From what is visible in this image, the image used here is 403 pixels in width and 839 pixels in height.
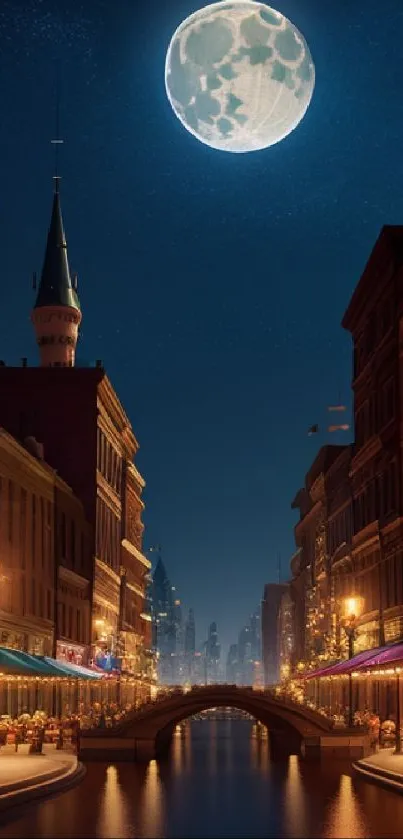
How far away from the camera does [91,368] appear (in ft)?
356

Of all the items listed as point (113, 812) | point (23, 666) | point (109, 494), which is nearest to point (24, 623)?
point (23, 666)

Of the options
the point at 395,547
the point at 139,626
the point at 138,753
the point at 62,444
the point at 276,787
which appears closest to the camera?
the point at 276,787

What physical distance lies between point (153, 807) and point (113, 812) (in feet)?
9.17

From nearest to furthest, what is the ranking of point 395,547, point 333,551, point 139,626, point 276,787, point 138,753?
point 276,787, point 138,753, point 395,547, point 333,551, point 139,626

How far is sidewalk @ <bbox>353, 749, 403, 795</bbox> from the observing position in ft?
142

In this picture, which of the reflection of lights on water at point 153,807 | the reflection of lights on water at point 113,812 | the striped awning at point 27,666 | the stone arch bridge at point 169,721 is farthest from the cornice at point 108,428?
the reflection of lights on water at point 113,812

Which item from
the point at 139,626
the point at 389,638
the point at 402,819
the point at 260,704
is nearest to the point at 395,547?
Answer: the point at 389,638

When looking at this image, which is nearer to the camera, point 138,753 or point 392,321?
point 138,753

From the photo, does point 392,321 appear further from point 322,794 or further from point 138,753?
point 322,794

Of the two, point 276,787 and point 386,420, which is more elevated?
point 386,420

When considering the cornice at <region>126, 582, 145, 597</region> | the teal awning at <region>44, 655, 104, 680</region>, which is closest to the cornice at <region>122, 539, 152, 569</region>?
the cornice at <region>126, 582, 145, 597</region>

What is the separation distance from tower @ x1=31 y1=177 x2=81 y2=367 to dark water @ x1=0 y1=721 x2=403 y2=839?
234 ft

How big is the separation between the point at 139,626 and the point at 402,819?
116686 millimetres

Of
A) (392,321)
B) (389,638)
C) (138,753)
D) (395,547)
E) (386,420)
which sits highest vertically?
(392,321)
